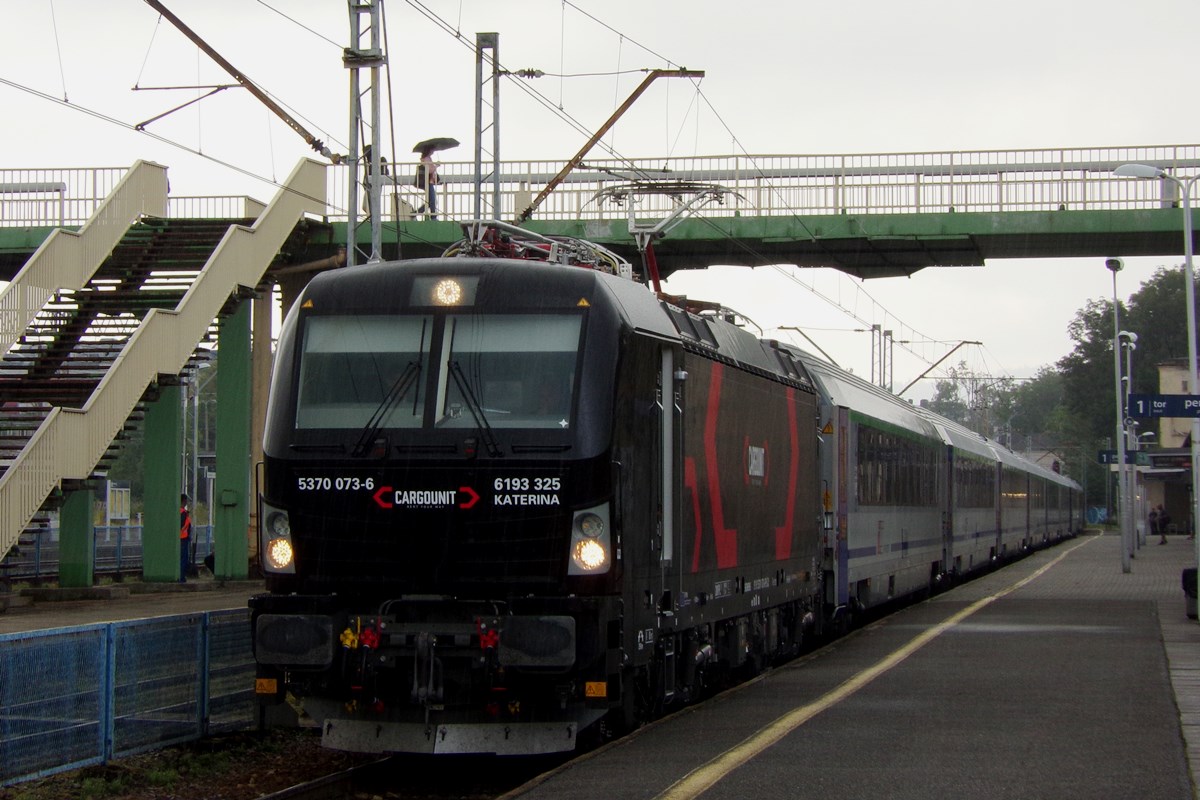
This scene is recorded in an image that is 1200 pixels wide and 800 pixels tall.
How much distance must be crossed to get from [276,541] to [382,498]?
819mm

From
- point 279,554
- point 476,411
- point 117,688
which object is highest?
point 476,411

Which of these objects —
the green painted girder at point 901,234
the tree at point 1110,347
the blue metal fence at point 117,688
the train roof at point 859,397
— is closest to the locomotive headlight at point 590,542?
the blue metal fence at point 117,688

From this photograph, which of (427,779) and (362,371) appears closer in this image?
(362,371)

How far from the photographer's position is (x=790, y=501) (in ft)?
52.6

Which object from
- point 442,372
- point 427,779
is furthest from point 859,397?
point 442,372

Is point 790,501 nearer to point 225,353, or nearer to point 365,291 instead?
point 365,291

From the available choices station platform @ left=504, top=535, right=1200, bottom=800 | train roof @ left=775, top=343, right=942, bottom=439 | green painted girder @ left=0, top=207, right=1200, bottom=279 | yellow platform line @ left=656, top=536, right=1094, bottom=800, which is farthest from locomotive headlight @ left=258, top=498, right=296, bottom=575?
green painted girder @ left=0, top=207, right=1200, bottom=279

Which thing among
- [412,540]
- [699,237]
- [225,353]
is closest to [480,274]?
[412,540]

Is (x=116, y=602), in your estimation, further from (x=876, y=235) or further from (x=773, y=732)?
(x=773, y=732)

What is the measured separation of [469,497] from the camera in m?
9.74

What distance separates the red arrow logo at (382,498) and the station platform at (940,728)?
1.97m

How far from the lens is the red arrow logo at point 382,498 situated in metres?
9.88

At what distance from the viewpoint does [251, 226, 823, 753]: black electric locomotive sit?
9672mm

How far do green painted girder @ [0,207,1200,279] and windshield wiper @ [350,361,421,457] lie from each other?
15930 mm
